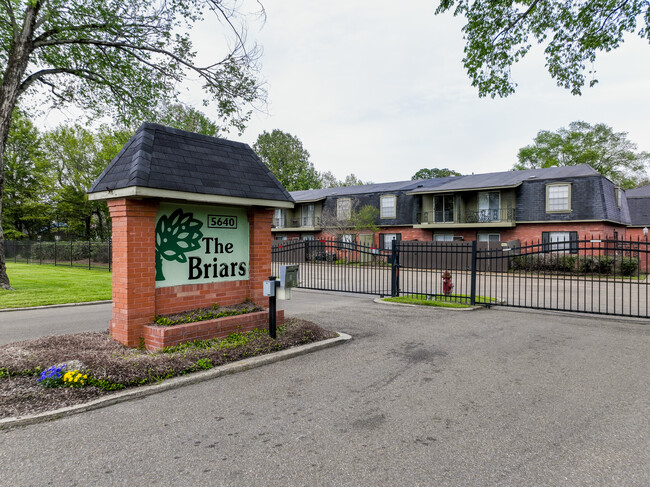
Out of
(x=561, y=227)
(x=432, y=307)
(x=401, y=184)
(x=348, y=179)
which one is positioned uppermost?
(x=348, y=179)

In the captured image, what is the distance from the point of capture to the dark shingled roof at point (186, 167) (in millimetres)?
5527

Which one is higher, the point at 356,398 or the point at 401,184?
the point at 401,184

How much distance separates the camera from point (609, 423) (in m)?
3.85

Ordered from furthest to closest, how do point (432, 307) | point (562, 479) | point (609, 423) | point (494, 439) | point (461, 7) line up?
1. point (432, 307)
2. point (461, 7)
3. point (609, 423)
4. point (494, 439)
5. point (562, 479)

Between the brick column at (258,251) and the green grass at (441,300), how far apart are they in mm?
5443

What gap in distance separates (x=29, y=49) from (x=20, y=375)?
12653 mm

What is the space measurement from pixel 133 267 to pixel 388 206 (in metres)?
27.9

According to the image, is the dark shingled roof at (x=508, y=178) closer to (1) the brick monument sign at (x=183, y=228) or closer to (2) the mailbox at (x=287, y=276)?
(1) the brick monument sign at (x=183, y=228)

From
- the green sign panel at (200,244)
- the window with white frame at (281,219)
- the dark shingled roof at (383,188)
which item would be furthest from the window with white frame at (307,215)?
the green sign panel at (200,244)

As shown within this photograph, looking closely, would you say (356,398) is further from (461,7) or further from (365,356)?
(461,7)

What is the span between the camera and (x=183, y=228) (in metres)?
6.14

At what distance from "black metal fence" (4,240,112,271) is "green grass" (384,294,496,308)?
1737cm

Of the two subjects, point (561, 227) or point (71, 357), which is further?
point (561, 227)

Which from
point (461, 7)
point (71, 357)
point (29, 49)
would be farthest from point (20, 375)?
point (29, 49)
